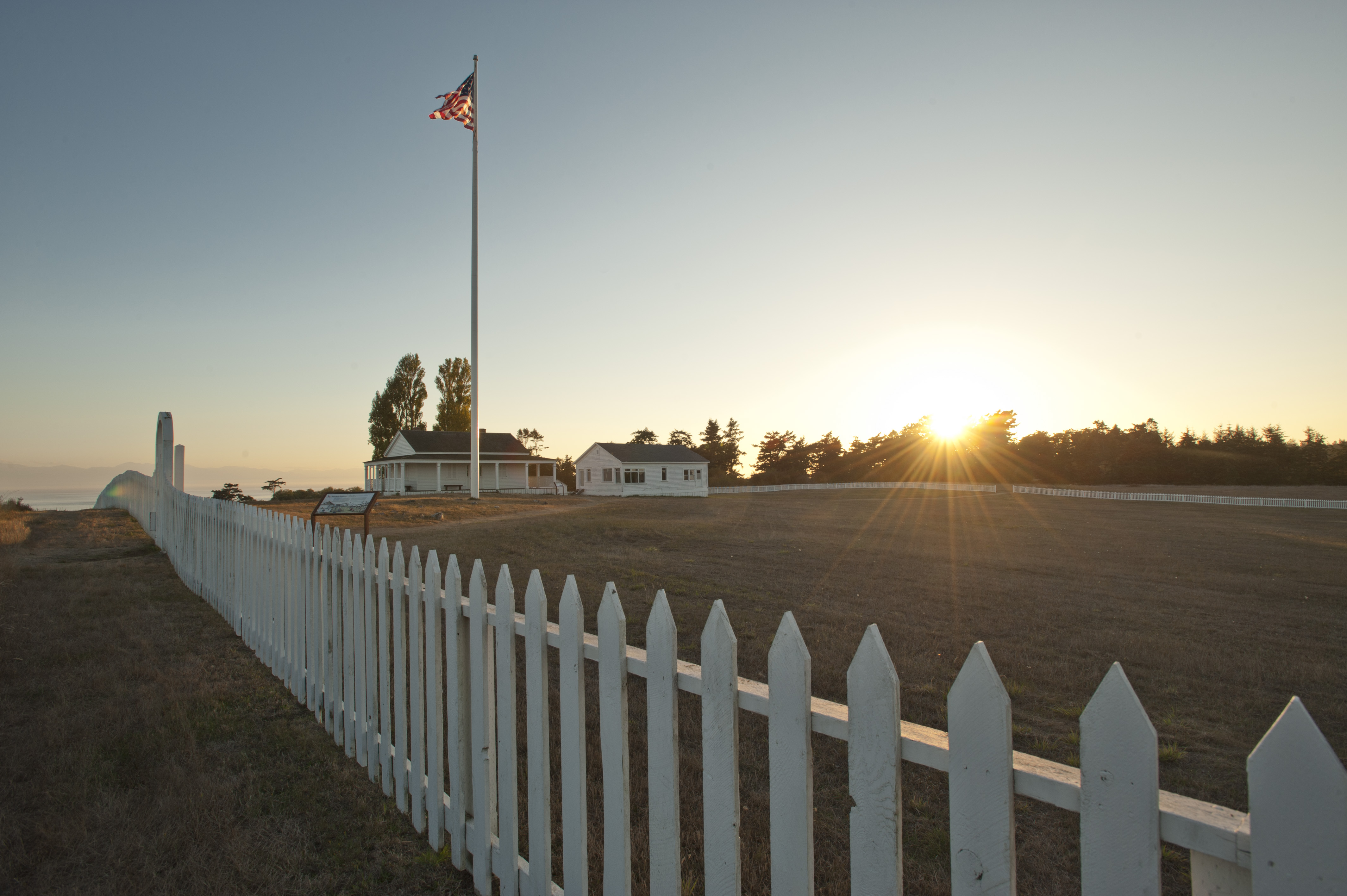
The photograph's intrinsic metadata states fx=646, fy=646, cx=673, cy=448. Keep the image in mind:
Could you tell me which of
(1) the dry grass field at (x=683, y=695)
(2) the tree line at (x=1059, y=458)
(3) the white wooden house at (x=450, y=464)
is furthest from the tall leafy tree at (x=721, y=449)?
(1) the dry grass field at (x=683, y=695)

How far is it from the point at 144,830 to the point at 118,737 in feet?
4.37

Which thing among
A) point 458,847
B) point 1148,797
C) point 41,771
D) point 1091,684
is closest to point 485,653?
point 458,847

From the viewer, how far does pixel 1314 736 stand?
1038 mm

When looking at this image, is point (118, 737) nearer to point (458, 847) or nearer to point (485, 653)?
point (458, 847)

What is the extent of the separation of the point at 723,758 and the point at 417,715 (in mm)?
2019

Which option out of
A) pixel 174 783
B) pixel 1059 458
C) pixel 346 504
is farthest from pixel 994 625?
pixel 1059 458

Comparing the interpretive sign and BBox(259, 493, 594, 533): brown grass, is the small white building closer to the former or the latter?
BBox(259, 493, 594, 533): brown grass

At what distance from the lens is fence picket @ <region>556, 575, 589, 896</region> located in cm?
236

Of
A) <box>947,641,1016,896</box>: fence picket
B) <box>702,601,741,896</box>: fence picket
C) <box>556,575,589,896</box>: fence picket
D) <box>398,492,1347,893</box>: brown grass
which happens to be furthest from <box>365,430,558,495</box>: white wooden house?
<box>947,641,1016,896</box>: fence picket

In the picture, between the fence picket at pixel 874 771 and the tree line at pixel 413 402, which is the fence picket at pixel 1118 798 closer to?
the fence picket at pixel 874 771

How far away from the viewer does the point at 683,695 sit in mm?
5039

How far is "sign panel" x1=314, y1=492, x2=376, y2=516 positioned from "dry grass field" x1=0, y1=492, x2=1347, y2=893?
66.5 inches

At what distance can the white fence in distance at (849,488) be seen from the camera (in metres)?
53.0

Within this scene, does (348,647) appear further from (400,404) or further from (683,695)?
(400,404)
